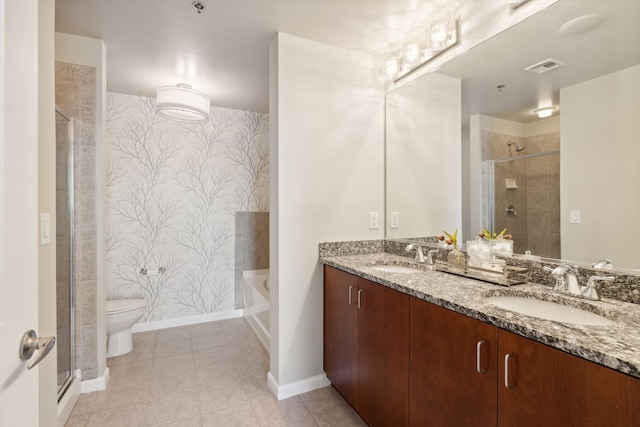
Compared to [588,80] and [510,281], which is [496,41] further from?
[510,281]

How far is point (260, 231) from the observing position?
355cm

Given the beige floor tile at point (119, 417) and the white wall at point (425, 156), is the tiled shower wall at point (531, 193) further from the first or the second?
the beige floor tile at point (119, 417)

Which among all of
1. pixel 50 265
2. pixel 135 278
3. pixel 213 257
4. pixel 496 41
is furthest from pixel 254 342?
pixel 496 41

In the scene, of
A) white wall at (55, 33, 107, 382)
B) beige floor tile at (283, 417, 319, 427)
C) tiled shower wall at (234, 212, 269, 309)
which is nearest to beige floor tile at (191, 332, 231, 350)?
tiled shower wall at (234, 212, 269, 309)

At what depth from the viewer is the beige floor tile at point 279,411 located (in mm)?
1737

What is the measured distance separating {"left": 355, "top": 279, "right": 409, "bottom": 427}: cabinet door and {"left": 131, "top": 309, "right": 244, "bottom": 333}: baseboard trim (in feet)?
6.88

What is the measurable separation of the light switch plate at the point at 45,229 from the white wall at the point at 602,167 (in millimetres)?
2152

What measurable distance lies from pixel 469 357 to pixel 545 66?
1.33 m

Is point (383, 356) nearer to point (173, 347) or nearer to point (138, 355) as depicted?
point (173, 347)

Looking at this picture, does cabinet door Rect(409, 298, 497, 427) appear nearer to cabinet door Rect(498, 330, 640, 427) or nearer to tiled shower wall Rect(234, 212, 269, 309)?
cabinet door Rect(498, 330, 640, 427)

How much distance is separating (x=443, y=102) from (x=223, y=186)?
2.39 meters

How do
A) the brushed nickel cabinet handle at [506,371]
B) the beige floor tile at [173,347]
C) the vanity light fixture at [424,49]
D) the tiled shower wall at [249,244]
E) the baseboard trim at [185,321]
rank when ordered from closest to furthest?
the brushed nickel cabinet handle at [506,371]
the vanity light fixture at [424,49]
the beige floor tile at [173,347]
the baseboard trim at [185,321]
the tiled shower wall at [249,244]

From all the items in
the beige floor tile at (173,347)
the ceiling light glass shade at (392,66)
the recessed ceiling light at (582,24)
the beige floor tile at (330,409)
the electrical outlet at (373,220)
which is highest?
the ceiling light glass shade at (392,66)

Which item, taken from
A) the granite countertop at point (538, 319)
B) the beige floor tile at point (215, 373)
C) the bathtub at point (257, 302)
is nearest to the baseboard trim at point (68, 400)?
the beige floor tile at point (215, 373)
